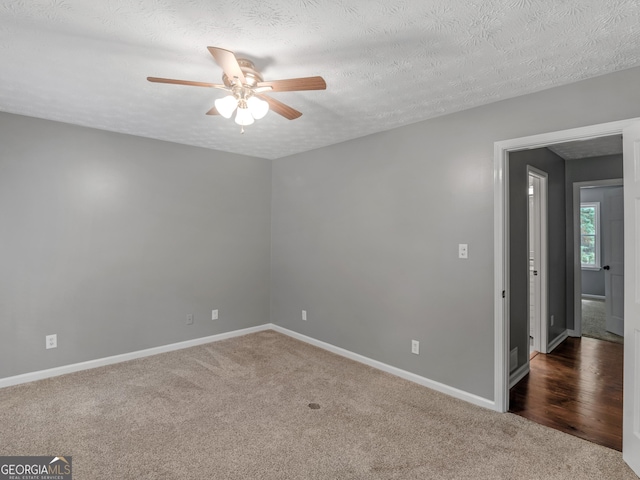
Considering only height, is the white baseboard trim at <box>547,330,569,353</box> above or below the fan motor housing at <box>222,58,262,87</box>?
below

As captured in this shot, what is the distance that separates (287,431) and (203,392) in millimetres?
946

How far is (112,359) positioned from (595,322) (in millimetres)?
6679

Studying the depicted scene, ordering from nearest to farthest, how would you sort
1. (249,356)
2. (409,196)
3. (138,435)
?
(138,435), (409,196), (249,356)

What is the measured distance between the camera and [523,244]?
11.2 ft

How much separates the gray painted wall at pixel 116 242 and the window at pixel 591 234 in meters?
7.15

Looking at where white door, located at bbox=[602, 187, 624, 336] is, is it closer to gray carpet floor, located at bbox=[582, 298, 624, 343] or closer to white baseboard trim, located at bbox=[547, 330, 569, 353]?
gray carpet floor, located at bbox=[582, 298, 624, 343]

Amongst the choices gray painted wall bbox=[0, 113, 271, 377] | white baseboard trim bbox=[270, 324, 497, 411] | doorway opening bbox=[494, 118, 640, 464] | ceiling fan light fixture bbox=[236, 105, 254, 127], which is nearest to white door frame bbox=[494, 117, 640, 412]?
doorway opening bbox=[494, 118, 640, 464]

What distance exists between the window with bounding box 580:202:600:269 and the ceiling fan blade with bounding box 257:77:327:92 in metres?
7.84

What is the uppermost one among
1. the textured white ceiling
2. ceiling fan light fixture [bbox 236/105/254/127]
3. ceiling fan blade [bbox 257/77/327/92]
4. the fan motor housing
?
the textured white ceiling

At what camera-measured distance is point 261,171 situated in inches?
184

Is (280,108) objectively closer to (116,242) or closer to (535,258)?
(116,242)

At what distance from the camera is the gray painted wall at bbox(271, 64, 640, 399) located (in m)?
2.54

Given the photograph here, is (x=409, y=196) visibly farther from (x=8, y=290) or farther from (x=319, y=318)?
(x=8, y=290)

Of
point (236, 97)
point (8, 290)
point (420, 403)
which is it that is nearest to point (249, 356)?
point (420, 403)
